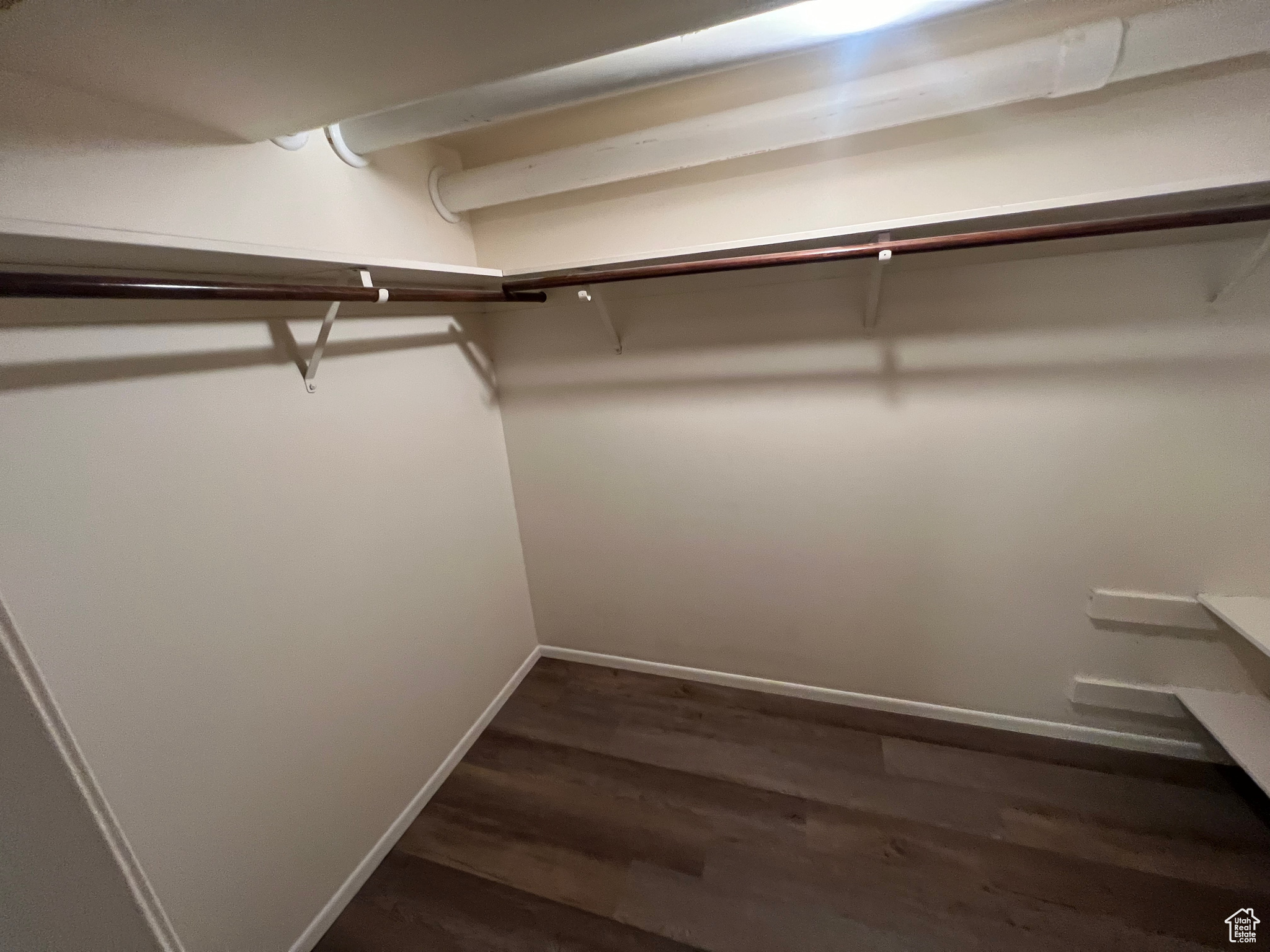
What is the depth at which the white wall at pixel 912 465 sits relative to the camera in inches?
59.7

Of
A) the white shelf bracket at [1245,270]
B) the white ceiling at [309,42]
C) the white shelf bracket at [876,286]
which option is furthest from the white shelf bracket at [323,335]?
the white shelf bracket at [1245,270]

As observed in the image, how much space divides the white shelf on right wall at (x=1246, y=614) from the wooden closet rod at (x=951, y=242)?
108cm

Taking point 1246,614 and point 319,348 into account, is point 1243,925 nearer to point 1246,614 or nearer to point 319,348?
point 1246,614

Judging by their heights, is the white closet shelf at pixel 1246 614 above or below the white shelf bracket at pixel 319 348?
below

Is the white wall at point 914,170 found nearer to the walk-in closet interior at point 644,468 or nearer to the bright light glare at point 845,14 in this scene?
the walk-in closet interior at point 644,468

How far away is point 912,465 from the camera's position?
71.1 inches

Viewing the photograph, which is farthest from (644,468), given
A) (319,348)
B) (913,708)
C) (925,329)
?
(913,708)

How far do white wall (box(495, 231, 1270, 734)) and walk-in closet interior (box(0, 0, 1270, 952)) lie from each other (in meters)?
0.02

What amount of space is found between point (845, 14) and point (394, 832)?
2603 millimetres

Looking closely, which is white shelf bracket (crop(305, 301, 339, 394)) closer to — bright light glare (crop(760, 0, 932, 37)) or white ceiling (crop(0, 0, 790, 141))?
white ceiling (crop(0, 0, 790, 141))

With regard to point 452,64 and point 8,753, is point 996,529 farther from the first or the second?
point 8,753

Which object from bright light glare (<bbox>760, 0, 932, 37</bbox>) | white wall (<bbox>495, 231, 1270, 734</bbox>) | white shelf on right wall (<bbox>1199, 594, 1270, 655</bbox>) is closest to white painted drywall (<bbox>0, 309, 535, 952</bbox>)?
white wall (<bbox>495, 231, 1270, 734</bbox>)

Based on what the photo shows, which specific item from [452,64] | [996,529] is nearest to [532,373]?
[452,64]

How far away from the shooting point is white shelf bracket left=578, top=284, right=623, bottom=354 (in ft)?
5.93
